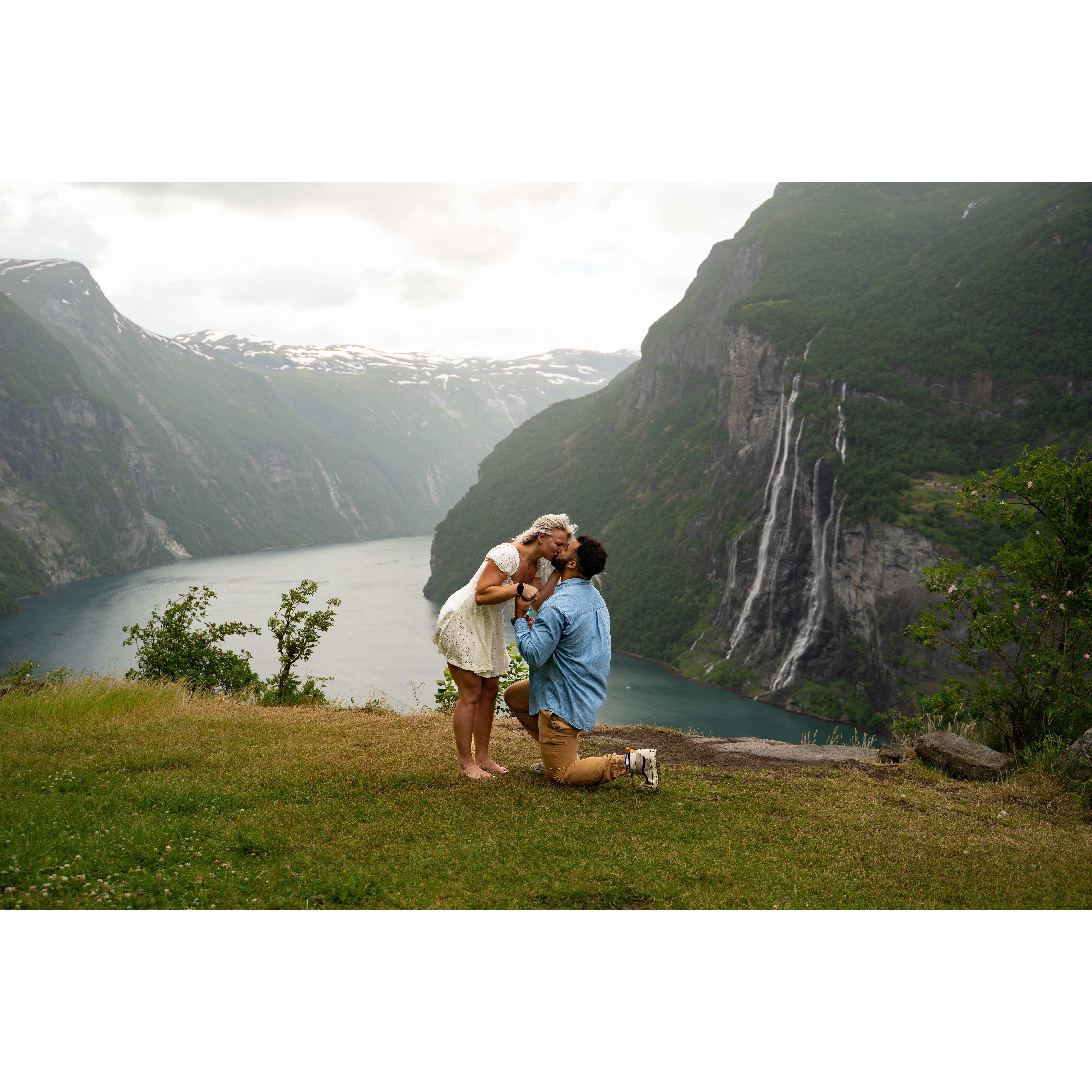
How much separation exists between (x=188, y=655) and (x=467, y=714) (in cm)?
911

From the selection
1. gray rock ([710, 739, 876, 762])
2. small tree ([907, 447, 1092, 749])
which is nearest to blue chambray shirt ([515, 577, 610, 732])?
gray rock ([710, 739, 876, 762])

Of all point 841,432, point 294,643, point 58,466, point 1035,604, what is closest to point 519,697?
point 1035,604

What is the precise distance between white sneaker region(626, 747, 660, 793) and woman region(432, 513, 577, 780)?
1.21m

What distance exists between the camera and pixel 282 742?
7.29 metres

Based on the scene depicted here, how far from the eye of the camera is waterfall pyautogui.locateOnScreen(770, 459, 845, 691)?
64.6 m

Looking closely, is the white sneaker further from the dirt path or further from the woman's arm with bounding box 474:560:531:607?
→ the woman's arm with bounding box 474:560:531:607

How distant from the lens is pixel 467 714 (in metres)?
6.13

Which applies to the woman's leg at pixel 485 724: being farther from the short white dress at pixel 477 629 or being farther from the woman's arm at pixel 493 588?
the woman's arm at pixel 493 588

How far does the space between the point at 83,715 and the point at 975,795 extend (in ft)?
27.8

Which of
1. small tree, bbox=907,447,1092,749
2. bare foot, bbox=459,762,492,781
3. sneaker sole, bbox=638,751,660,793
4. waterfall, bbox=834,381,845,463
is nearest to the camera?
sneaker sole, bbox=638,751,660,793

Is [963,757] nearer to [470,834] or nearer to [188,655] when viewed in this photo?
[470,834]

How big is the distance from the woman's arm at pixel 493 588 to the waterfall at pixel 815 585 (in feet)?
203

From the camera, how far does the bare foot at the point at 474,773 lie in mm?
6133

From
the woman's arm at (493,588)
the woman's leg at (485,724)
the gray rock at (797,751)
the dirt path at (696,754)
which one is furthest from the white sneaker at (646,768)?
the gray rock at (797,751)
